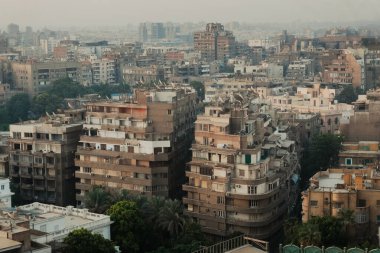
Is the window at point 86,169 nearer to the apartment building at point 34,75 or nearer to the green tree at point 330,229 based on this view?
the green tree at point 330,229

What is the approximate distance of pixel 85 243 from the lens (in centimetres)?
1584

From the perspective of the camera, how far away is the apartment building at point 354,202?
57.0ft

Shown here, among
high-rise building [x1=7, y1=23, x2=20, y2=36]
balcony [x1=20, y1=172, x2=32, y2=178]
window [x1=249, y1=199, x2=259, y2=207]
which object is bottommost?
balcony [x1=20, y1=172, x2=32, y2=178]

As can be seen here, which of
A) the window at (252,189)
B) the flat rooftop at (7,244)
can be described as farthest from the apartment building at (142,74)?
the flat rooftop at (7,244)

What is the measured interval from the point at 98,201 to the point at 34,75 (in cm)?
3029

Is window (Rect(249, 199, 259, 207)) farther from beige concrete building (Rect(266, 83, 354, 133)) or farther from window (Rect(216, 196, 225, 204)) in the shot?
beige concrete building (Rect(266, 83, 354, 133))

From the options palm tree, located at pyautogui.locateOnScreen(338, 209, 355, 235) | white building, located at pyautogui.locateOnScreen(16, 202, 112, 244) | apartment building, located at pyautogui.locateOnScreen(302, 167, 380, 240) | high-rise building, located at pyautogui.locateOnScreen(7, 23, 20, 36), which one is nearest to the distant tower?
high-rise building, located at pyautogui.locateOnScreen(7, 23, 20, 36)

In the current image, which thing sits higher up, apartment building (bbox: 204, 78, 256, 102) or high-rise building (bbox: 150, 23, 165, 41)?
high-rise building (bbox: 150, 23, 165, 41)

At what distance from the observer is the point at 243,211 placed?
1923cm

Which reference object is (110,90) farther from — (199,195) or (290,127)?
(199,195)

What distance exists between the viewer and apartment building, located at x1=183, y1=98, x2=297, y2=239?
19250mm

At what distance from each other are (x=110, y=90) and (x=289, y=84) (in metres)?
13.2

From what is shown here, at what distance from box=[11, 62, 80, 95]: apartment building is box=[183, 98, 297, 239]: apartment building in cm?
2939

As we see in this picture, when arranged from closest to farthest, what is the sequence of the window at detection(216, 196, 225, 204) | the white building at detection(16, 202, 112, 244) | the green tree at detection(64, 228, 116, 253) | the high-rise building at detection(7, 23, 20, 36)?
1. the green tree at detection(64, 228, 116, 253)
2. the white building at detection(16, 202, 112, 244)
3. the window at detection(216, 196, 225, 204)
4. the high-rise building at detection(7, 23, 20, 36)
